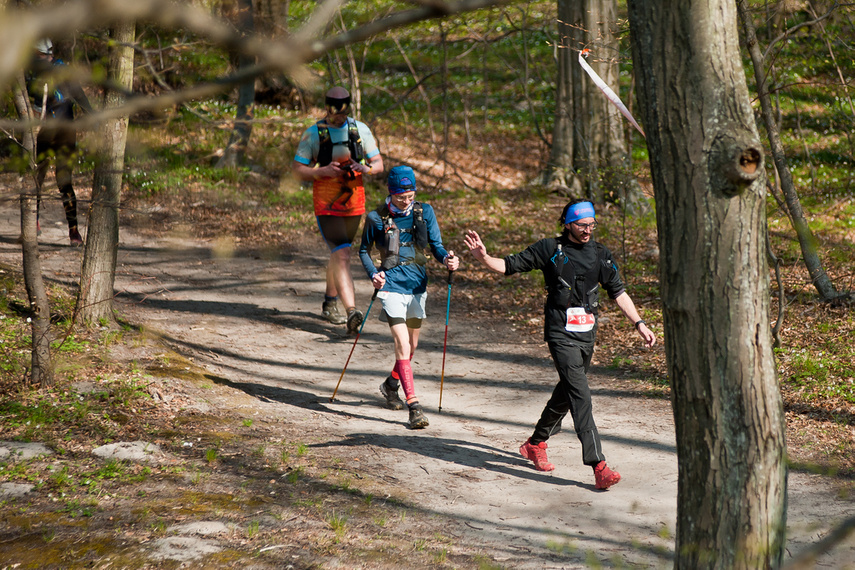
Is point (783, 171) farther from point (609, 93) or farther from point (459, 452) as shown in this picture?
point (459, 452)

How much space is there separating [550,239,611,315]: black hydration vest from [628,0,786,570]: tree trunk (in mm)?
2340

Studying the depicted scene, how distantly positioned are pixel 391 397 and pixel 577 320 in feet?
7.18

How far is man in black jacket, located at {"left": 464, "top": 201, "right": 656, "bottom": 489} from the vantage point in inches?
204

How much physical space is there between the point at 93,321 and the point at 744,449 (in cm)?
624

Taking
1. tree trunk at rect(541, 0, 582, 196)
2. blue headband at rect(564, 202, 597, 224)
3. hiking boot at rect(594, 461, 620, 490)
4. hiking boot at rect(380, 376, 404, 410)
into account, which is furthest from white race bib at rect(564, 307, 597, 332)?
tree trunk at rect(541, 0, 582, 196)

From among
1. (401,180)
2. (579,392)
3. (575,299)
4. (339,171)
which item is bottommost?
(579,392)

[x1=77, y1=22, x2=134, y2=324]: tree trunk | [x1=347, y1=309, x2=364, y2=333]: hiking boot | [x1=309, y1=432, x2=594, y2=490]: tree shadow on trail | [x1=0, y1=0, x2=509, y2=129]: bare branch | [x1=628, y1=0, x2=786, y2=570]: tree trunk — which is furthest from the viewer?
[x1=347, y1=309, x2=364, y2=333]: hiking boot

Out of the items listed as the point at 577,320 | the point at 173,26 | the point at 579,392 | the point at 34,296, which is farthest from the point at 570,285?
the point at 173,26

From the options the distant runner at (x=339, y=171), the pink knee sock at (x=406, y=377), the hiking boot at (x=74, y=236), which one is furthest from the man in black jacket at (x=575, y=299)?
the hiking boot at (x=74, y=236)

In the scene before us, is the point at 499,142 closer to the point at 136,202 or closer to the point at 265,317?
the point at 136,202

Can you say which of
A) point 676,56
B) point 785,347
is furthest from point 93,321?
point 785,347

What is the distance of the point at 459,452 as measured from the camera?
5891 mm

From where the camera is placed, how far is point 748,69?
69.3ft

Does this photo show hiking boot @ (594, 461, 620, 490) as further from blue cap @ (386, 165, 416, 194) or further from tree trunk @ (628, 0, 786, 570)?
blue cap @ (386, 165, 416, 194)
